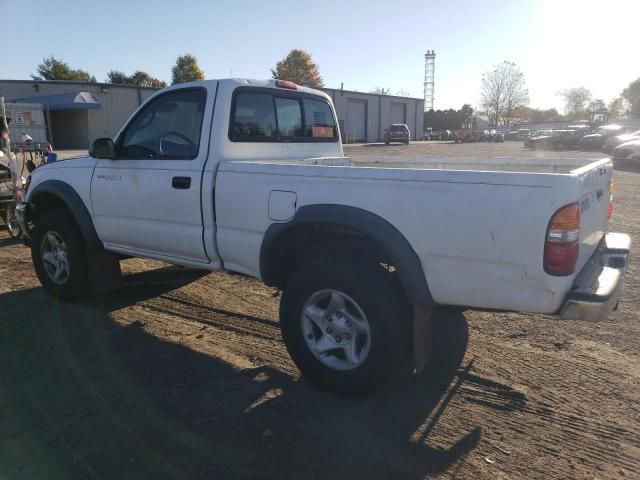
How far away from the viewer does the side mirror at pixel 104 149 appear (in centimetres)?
440

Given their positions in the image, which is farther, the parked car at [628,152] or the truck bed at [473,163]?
the parked car at [628,152]

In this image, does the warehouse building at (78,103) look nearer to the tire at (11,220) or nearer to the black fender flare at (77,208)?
the tire at (11,220)

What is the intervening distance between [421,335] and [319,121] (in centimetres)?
268

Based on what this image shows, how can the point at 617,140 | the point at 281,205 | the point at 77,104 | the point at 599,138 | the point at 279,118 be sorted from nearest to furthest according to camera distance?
1. the point at 281,205
2. the point at 279,118
3. the point at 617,140
4. the point at 599,138
5. the point at 77,104

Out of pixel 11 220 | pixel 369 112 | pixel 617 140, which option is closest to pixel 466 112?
pixel 369 112

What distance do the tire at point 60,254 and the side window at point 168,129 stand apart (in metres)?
1.04

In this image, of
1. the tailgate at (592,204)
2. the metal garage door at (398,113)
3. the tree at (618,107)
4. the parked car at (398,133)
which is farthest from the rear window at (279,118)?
the tree at (618,107)

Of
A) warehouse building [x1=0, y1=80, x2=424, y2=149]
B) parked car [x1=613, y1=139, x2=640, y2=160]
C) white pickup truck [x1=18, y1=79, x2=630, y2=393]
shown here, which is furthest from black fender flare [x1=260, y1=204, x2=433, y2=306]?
warehouse building [x1=0, y1=80, x2=424, y2=149]

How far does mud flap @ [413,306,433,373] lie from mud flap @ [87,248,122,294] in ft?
10.9

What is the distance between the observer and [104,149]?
4398 mm

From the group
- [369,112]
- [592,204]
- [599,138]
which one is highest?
[369,112]

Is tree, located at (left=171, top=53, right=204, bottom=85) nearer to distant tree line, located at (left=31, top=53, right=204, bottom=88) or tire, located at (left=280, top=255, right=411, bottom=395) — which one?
distant tree line, located at (left=31, top=53, right=204, bottom=88)

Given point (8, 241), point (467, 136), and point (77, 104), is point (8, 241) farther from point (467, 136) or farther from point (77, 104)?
point (467, 136)

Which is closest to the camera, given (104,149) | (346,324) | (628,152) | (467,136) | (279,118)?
(346,324)
